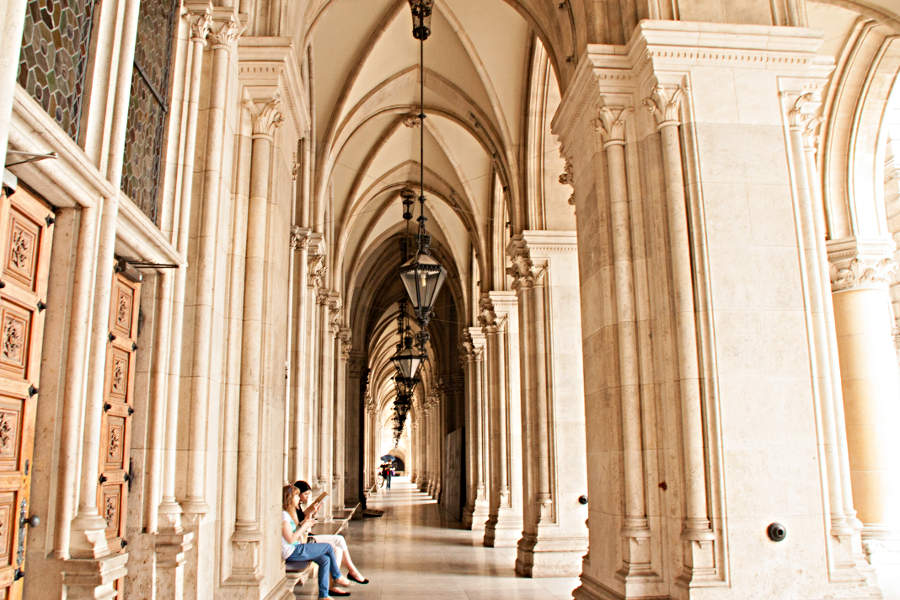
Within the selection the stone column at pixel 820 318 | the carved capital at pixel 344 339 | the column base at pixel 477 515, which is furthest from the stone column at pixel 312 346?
the stone column at pixel 820 318

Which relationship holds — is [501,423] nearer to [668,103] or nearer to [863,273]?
[863,273]

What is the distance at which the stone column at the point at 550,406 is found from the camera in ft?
35.3

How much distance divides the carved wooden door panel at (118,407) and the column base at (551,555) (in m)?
7.41

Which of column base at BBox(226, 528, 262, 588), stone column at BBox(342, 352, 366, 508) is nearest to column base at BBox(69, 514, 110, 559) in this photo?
column base at BBox(226, 528, 262, 588)

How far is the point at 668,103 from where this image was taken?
6.40m

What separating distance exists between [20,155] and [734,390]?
5.12 m

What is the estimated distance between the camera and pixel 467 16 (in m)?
12.0

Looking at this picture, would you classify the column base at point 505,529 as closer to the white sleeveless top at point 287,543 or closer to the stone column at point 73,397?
the white sleeveless top at point 287,543

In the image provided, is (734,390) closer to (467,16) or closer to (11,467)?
(11,467)

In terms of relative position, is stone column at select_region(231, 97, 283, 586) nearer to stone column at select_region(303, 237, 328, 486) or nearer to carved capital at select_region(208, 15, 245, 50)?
carved capital at select_region(208, 15, 245, 50)

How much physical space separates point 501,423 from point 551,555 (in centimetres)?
514

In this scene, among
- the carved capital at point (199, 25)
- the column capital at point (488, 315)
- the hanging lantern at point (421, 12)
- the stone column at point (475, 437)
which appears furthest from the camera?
the stone column at point (475, 437)

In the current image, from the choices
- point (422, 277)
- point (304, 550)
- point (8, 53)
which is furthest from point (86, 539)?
point (422, 277)

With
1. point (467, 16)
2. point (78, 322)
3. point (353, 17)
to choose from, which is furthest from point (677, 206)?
point (353, 17)
